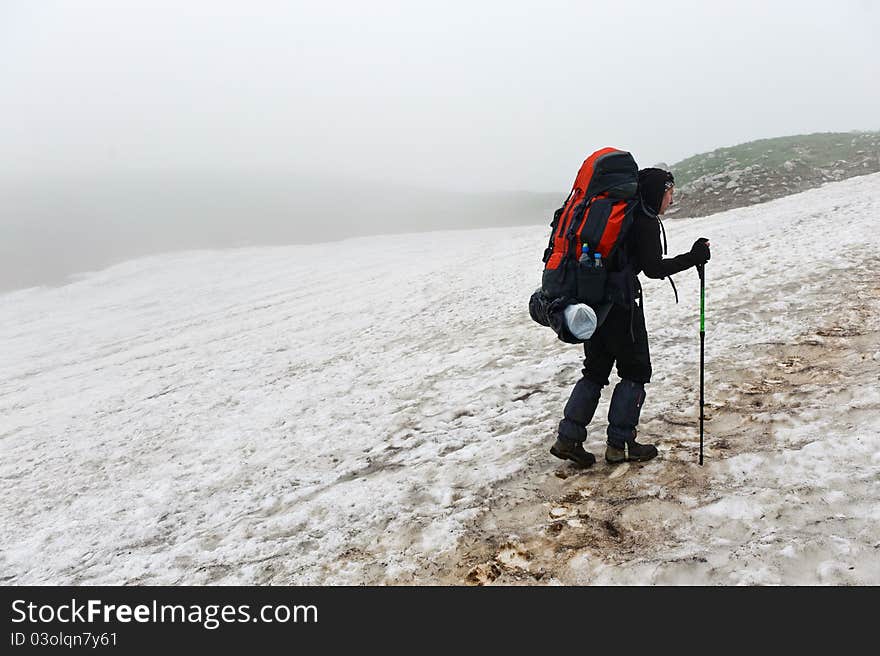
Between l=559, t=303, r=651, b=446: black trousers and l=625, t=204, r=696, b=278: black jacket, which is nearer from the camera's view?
l=625, t=204, r=696, b=278: black jacket

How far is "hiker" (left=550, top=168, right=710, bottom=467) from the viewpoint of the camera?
4.96 m

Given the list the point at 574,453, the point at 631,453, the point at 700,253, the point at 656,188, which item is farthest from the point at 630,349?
the point at 656,188

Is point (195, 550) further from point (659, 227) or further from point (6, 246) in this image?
point (6, 246)

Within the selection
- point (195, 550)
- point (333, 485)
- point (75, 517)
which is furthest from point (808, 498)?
point (75, 517)

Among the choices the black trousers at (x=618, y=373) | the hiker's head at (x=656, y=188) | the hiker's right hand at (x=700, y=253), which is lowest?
the black trousers at (x=618, y=373)

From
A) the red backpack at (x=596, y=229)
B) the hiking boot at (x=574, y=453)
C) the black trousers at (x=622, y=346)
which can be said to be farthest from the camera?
the hiking boot at (x=574, y=453)

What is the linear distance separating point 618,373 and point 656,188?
5.85ft

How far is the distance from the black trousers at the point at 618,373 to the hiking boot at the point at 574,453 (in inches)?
2.6

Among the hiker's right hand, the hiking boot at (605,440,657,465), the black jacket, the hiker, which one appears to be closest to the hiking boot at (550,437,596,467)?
the hiker

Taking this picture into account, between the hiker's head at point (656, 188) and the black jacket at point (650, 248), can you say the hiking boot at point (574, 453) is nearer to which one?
the black jacket at point (650, 248)

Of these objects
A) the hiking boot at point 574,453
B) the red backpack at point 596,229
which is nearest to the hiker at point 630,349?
the hiking boot at point 574,453

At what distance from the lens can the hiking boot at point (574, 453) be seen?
19.2ft

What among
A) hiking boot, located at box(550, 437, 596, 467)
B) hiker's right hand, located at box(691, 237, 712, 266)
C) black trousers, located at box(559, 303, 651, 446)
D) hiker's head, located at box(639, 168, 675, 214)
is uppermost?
hiker's head, located at box(639, 168, 675, 214)

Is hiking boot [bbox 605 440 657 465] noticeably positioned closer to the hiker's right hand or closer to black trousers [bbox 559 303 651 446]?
black trousers [bbox 559 303 651 446]
